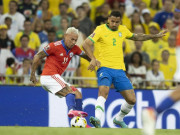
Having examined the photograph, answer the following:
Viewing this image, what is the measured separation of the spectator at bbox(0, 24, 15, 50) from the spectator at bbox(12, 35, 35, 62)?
23 centimetres

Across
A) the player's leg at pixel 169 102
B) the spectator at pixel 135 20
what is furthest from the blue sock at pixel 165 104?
the spectator at pixel 135 20

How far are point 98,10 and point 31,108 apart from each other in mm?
4942

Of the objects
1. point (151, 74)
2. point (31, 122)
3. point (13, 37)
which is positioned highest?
point (13, 37)

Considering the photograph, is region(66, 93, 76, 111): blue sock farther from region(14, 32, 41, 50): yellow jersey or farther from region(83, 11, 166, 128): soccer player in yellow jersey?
region(14, 32, 41, 50): yellow jersey

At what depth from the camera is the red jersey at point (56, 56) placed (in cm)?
1089

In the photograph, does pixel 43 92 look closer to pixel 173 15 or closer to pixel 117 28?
pixel 117 28

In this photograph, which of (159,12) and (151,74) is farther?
(159,12)

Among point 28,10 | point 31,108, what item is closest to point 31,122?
point 31,108

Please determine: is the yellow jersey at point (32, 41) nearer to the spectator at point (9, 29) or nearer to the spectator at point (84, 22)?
Result: the spectator at point (9, 29)

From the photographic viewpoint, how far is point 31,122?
13.5 metres

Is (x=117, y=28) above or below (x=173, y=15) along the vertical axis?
below

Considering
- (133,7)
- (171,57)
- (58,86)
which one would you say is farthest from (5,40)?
(133,7)

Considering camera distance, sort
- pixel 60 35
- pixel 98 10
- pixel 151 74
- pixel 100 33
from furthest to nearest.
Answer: pixel 98 10
pixel 60 35
pixel 151 74
pixel 100 33

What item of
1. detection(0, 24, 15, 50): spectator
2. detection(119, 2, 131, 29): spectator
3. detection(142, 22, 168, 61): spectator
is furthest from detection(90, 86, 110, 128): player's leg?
detection(119, 2, 131, 29): spectator
